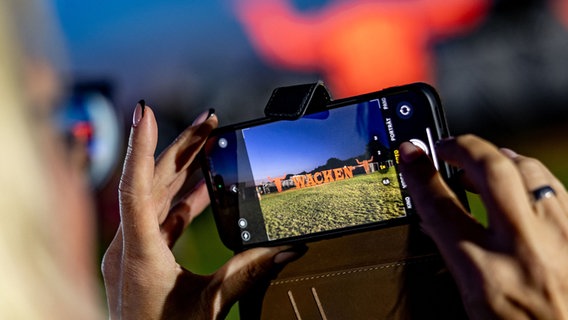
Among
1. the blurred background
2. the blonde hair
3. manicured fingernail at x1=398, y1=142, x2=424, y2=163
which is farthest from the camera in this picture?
the blurred background

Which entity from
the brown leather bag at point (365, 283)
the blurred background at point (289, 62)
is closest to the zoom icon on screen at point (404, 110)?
the brown leather bag at point (365, 283)

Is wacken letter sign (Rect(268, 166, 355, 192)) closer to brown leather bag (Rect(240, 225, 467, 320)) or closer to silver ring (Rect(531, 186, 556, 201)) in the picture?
brown leather bag (Rect(240, 225, 467, 320))

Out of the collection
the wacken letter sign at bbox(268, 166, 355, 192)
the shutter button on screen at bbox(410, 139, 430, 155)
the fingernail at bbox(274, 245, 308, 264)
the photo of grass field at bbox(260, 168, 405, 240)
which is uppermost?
the shutter button on screen at bbox(410, 139, 430, 155)

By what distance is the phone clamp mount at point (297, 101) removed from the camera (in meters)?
0.64

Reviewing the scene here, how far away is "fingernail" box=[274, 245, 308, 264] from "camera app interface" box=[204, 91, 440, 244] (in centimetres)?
1

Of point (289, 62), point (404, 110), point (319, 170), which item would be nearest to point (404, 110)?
point (404, 110)

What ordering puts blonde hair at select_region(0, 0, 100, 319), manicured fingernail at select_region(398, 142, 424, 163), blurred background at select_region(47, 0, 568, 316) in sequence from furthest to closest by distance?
blurred background at select_region(47, 0, 568, 316) < manicured fingernail at select_region(398, 142, 424, 163) < blonde hair at select_region(0, 0, 100, 319)

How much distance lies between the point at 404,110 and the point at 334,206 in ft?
0.38

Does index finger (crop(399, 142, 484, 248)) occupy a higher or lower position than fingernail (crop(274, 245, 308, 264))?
higher

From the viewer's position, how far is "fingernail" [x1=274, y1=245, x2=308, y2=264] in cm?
68

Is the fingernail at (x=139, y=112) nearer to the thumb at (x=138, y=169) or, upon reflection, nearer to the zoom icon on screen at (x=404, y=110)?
the thumb at (x=138, y=169)

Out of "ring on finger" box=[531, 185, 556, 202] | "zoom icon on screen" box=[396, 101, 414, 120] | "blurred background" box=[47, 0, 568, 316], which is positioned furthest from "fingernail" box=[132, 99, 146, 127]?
"blurred background" box=[47, 0, 568, 316]

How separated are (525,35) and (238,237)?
1130mm

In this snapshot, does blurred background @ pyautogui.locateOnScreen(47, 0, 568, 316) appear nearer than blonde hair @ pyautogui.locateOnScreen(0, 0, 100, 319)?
No
